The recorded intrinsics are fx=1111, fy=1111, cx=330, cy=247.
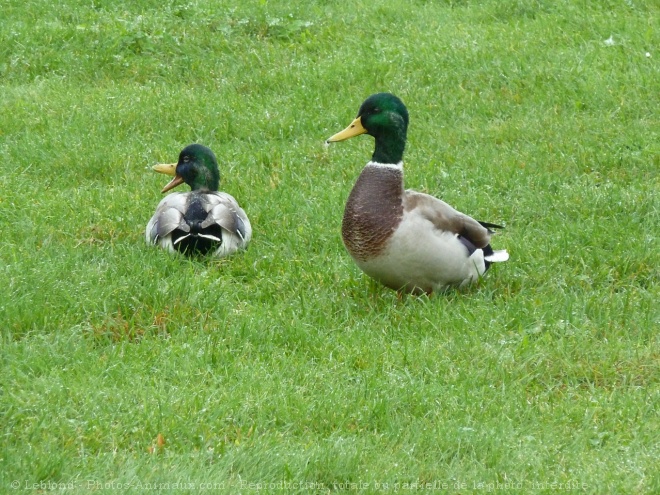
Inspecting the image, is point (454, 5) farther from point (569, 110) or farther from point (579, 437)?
point (579, 437)

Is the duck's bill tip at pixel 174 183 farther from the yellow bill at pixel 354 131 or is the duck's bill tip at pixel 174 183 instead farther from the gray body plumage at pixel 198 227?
the yellow bill at pixel 354 131

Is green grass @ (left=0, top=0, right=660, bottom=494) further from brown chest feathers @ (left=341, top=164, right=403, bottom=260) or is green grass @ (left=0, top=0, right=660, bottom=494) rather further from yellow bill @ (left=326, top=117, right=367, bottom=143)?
yellow bill @ (left=326, top=117, right=367, bottom=143)

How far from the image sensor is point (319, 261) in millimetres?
6746

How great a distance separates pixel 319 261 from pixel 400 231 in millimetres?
842

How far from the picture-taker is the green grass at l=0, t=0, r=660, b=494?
4492mm

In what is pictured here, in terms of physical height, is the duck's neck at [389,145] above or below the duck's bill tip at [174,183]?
above

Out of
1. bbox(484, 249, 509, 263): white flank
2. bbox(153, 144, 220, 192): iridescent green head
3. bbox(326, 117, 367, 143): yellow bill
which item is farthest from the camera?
bbox(153, 144, 220, 192): iridescent green head

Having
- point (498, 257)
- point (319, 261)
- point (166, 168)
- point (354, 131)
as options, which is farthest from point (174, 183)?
point (498, 257)

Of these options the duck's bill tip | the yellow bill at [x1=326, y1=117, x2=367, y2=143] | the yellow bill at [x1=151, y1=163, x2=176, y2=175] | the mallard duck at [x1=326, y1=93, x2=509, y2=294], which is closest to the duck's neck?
the mallard duck at [x1=326, y1=93, x2=509, y2=294]

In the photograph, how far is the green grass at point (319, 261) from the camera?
4492 millimetres

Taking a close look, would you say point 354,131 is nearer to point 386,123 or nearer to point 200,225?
point 386,123

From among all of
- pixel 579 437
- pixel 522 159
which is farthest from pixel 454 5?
pixel 579 437

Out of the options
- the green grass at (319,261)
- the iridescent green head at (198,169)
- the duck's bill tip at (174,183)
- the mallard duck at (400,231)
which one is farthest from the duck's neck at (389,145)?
the duck's bill tip at (174,183)

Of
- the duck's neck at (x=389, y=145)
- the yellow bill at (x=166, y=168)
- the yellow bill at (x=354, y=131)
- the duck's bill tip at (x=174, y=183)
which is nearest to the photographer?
the duck's neck at (x=389, y=145)
